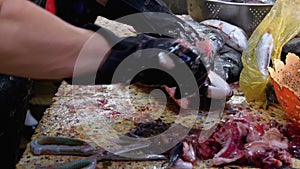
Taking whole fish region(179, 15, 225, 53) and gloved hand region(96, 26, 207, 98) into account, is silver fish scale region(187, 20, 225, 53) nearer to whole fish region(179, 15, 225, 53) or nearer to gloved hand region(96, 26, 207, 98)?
whole fish region(179, 15, 225, 53)

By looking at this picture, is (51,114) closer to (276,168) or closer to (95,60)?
(95,60)

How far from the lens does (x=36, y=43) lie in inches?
40.5

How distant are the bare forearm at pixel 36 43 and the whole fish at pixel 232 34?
1.21 meters

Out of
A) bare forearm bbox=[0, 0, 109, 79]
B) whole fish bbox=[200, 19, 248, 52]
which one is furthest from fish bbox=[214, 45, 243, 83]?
bare forearm bbox=[0, 0, 109, 79]

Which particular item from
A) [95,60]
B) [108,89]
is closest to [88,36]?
[95,60]

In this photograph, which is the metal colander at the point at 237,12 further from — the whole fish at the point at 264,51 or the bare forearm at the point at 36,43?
the bare forearm at the point at 36,43

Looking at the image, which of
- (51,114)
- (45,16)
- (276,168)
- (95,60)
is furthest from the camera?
(51,114)

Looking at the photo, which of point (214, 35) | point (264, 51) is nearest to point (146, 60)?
point (264, 51)

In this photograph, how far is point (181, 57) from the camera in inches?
50.1

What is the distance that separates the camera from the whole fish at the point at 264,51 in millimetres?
1953

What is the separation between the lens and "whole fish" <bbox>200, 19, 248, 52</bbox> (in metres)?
2.21

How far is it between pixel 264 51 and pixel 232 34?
0.98 ft

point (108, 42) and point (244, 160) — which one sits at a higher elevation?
point (108, 42)

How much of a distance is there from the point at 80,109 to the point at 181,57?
0.74m
